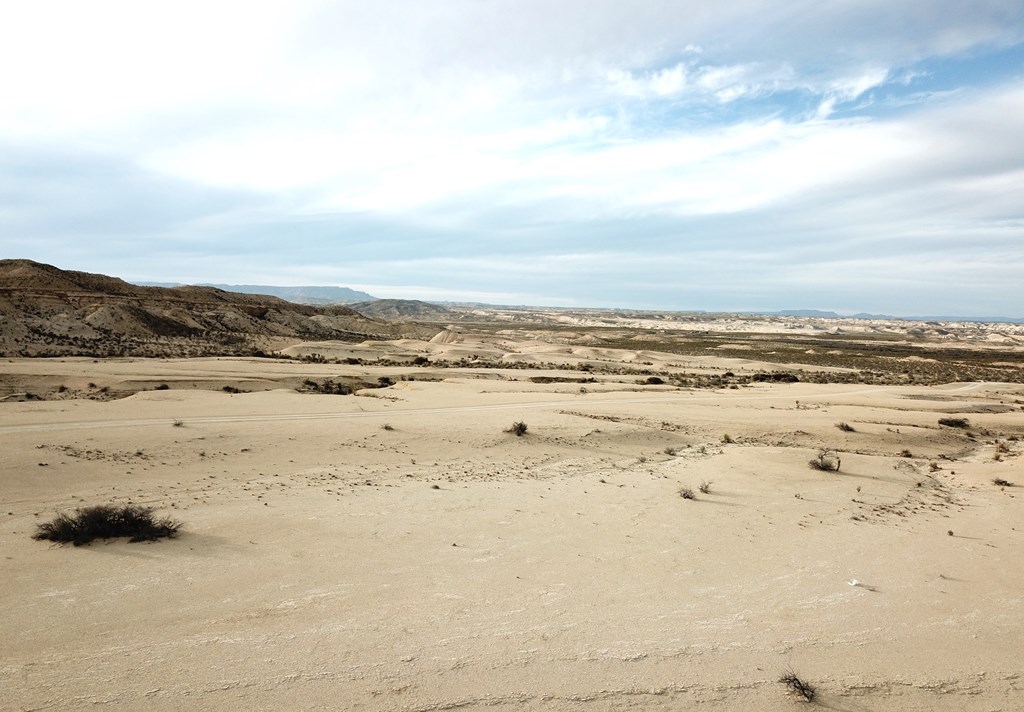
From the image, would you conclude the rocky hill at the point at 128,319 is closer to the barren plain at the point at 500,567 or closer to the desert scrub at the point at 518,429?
the barren plain at the point at 500,567

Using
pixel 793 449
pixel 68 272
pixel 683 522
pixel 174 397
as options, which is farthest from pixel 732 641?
pixel 68 272

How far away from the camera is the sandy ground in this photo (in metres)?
5.53

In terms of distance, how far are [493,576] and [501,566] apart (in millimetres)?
373

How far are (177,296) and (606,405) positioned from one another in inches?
2610

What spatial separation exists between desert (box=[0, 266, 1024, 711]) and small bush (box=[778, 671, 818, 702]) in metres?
0.04

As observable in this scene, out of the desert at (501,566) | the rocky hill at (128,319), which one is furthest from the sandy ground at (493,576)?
the rocky hill at (128,319)

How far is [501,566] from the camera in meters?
8.27

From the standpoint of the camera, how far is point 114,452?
550 inches

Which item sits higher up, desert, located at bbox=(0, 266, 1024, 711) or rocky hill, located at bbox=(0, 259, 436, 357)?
rocky hill, located at bbox=(0, 259, 436, 357)

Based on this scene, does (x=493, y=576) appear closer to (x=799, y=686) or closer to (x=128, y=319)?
(x=799, y=686)

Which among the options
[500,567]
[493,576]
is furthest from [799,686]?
[500,567]

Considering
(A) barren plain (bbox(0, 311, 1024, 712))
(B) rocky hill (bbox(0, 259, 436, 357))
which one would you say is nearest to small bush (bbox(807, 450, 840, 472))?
(A) barren plain (bbox(0, 311, 1024, 712))

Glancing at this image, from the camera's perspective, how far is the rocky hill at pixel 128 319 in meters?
45.2

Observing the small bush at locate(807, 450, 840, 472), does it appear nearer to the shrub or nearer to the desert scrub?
the desert scrub
